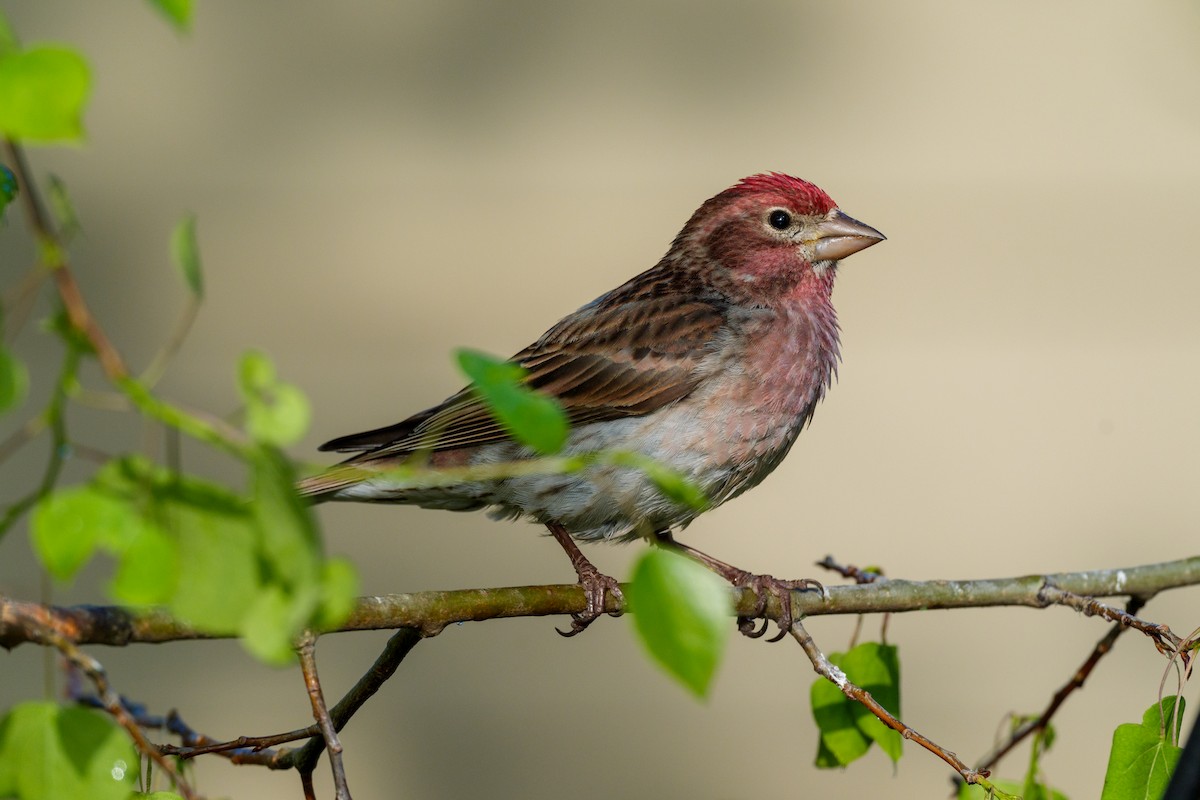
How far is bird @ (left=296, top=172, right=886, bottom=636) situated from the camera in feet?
10.9

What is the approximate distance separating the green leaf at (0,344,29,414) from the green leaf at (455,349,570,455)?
0.25 meters

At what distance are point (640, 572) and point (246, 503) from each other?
0.24m

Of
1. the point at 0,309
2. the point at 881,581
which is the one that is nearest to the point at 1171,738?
the point at 881,581

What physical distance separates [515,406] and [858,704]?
1.67 meters

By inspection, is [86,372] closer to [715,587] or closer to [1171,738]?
[1171,738]

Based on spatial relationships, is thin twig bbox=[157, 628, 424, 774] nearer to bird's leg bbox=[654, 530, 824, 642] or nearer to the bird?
bird's leg bbox=[654, 530, 824, 642]

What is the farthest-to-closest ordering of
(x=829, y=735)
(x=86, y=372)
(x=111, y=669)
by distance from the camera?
(x=111, y=669) → (x=86, y=372) → (x=829, y=735)

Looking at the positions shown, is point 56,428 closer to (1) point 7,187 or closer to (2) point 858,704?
(1) point 7,187

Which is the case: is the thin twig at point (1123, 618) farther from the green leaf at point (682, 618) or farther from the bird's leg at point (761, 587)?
the green leaf at point (682, 618)

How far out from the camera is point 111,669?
516cm

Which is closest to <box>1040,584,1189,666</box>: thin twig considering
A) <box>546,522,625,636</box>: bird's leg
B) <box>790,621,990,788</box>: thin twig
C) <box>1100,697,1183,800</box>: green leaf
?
<box>1100,697,1183,800</box>: green leaf

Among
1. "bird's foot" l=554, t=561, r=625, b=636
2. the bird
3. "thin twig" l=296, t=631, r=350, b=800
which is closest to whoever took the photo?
"thin twig" l=296, t=631, r=350, b=800

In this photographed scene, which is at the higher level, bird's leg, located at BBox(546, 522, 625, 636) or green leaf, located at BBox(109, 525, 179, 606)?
bird's leg, located at BBox(546, 522, 625, 636)

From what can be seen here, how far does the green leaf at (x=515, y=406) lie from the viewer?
0.78 meters
